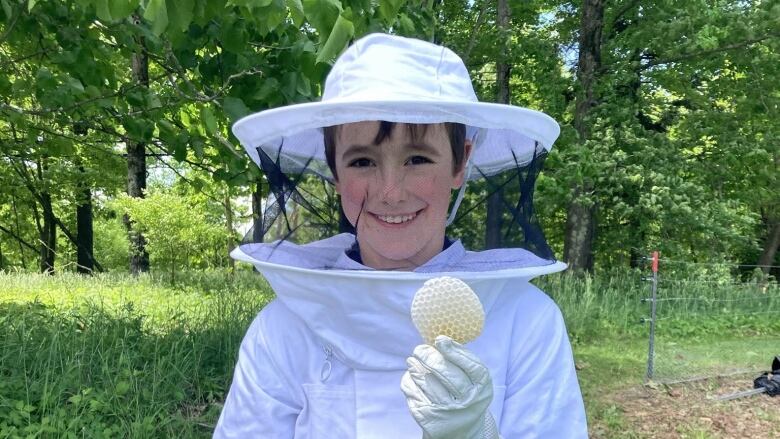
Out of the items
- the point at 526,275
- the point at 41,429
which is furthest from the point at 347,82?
the point at 41,429

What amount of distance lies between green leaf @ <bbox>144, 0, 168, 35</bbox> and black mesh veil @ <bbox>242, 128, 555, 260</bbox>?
47 centimetres

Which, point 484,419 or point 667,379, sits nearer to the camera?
point 484,419

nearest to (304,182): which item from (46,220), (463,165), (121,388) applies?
(463,165)

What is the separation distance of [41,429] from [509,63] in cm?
849

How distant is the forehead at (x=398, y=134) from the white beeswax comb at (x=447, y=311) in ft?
1.31

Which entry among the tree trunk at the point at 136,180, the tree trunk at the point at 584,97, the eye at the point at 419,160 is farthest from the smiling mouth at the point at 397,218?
the tree trunk at the point at 584,97

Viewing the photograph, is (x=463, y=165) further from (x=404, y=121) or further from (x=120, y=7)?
(x=120, y=7)

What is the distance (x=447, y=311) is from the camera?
A: 98 cm

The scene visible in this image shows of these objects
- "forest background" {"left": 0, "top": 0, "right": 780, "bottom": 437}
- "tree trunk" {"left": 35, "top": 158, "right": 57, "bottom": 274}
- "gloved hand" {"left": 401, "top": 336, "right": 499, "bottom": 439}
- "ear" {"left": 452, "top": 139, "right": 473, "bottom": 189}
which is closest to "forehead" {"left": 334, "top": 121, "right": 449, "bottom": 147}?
"ear" {"left": 452, "top": 139, "right": 473, "bottom": 189}

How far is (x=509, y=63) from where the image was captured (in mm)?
9656

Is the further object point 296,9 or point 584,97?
point 584,97

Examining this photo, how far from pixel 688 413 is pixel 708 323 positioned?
13.4 feet

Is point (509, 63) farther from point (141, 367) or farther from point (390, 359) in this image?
point (390, 359)

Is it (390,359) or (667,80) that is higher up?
(667,80)
